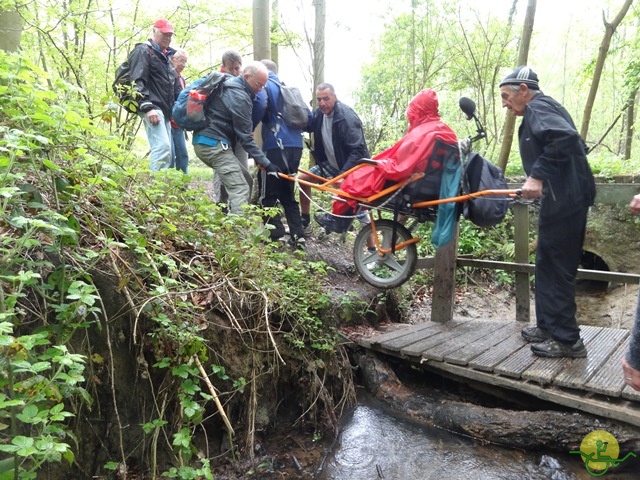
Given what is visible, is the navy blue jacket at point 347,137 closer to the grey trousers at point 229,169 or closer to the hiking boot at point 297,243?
the hiking boot at point 297,243

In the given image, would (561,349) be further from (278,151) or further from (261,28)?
(261,28)

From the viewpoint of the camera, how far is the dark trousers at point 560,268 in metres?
3.58

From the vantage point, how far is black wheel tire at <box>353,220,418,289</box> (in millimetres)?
4801

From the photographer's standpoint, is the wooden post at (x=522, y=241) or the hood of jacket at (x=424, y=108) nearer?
the hood of jacket at (x=424, y=108)

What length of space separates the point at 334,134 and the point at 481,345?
10.0 ft

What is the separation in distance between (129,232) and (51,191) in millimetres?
498

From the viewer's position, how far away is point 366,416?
414 centimetres

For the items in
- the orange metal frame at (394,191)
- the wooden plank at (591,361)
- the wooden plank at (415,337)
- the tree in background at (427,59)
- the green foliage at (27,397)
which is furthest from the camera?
the tree in background at (427,59)

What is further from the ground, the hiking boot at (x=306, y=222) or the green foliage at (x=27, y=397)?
the hiking boot at (x=306, y=222)

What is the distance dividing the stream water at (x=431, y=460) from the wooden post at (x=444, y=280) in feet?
5.41

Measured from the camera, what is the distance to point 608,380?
3.33m

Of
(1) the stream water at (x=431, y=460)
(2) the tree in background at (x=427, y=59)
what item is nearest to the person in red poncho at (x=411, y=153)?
(1) the stream water at (x=431, y=460)

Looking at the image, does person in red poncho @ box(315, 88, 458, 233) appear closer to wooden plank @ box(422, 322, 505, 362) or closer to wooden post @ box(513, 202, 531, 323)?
wooden post @ box(513, 202, 531, 323)
